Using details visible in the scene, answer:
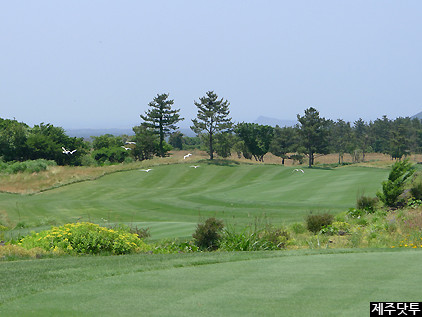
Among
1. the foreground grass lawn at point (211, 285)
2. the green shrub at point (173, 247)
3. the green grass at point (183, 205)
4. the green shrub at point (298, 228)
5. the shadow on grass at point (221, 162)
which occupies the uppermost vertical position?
the shadow on grass at point (221, 162)

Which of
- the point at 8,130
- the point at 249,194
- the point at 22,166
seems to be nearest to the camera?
the point at 249,194

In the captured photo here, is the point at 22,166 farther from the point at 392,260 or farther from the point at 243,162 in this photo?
the point at 392,260

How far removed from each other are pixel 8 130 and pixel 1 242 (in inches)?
2558

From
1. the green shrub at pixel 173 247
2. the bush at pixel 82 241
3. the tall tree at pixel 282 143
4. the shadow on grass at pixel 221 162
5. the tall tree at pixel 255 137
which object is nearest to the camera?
the bush at pixel 82 241

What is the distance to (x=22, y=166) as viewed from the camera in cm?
5584

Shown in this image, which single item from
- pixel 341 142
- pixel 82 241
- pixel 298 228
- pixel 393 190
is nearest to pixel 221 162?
pixel 393 190

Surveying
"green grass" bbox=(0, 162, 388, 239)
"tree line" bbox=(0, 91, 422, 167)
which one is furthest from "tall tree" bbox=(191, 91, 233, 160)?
"green grass" bbox=(0, 162, 388, 239)

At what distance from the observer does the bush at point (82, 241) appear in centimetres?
1036

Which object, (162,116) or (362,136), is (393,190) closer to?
(162,116)

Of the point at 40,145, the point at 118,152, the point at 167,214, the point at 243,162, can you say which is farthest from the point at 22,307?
the point at 118,152

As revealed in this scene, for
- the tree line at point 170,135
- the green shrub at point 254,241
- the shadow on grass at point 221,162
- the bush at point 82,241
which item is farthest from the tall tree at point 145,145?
the bush at point 82,241

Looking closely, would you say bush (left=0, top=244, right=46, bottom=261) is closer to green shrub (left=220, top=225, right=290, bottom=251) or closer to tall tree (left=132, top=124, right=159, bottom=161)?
green shrub (left=220, top=225, right=290, bottom=251)

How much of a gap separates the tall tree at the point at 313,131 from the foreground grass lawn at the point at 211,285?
217ft

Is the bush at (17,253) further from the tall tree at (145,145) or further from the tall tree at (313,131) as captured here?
the tall tree at (145,145)
